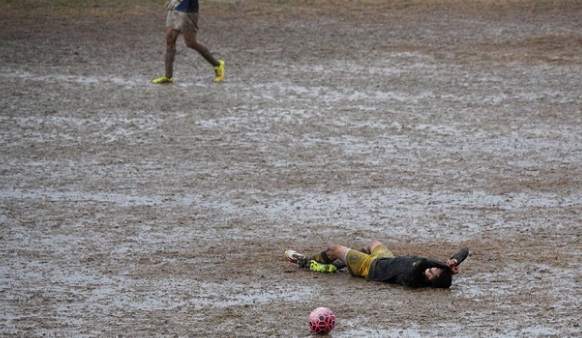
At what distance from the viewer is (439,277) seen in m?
8.96

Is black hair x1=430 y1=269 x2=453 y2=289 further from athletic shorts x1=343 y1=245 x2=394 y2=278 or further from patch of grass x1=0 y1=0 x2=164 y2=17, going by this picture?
patch of grass x1=0 y1=0 x2=164 y2=17

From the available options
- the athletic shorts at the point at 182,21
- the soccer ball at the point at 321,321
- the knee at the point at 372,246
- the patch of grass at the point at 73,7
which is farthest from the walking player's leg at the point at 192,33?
the soccer ball at the point at 321,321

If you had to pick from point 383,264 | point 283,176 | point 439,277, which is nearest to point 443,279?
point 439,277

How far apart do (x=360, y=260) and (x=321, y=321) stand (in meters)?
1.57

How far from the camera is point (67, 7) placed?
2338cm

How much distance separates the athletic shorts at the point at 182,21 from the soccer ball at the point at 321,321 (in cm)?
934

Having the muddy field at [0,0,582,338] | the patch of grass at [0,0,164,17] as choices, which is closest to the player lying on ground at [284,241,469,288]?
the muddy field at [0,0,582,338]

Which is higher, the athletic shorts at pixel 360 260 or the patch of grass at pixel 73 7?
the athletic shorts at pixel 360 260

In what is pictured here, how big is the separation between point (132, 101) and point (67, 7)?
26.8 ft

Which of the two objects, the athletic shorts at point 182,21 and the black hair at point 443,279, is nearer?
the black hair at point 443,279

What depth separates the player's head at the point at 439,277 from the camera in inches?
352

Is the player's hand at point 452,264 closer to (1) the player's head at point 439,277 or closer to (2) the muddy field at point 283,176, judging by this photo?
(1) the player's head at point 439,277

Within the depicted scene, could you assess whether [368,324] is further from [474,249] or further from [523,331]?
[474,249]

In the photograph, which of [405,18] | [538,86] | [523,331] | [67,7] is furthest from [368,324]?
[67,7]
